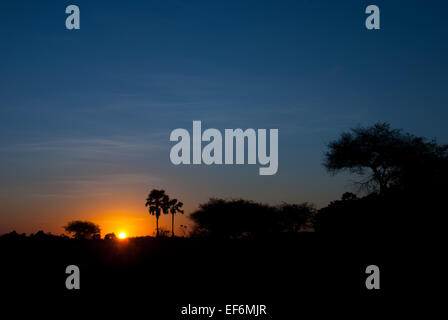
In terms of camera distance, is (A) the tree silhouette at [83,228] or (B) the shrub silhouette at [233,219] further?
(A) the tree silhouette at [83,228]

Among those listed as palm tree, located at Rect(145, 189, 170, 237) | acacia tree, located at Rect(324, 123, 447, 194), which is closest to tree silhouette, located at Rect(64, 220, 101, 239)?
palm tree, located at Rect(145, 189, 170, 237)

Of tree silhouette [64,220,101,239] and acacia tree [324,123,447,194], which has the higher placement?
acacia tree [324,123,447,194]

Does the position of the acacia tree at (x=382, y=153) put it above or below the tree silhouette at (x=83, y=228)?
above

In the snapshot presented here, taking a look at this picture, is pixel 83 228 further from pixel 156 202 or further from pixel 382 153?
pixel 382 153

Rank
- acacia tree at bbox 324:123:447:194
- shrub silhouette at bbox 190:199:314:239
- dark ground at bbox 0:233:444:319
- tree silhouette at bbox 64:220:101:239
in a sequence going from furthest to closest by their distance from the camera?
tree silhouette at bbox 64:220:101:239 < shrub silhouette at bbox 190:199:314:239 < acacia tree at bbox 324:123:447:194 < dark ground at bbox 0:233:444:319

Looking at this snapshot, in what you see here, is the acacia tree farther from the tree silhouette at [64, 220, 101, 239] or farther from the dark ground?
the tree silhouette at [64, 220, 101, 239]

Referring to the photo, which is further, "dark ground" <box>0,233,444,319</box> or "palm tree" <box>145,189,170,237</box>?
"palm tree" <box>145,189,170,237</box>

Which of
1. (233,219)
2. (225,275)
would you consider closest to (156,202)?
(233,219)

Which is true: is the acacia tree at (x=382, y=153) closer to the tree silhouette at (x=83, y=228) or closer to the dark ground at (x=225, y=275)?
the dark ground at (x=225, y=275)

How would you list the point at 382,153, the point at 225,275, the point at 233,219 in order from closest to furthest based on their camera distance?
the point at 225,275
the point at 382,153
the point at 233,219

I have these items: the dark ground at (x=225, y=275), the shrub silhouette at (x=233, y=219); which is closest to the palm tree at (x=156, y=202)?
the shrub silhouette at (x=233, y=219)

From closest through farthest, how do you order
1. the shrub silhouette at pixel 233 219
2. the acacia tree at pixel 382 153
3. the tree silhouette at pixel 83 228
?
the acacia tree at pixel 382 153 → the shrub silhouette at pixel 233 219 → the tree silhouette at pixel 83 228

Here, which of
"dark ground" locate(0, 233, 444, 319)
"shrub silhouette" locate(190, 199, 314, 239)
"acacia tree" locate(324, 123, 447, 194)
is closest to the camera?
"dark ground" locate(0, 233, 444, 319)
